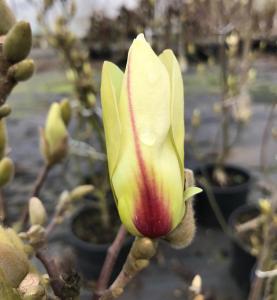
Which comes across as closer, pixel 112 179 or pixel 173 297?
pixel 112 179

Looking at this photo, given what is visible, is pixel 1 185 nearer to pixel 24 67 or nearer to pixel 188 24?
pixel 24 67

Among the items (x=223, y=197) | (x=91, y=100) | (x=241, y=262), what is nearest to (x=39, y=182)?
(x=91, y=100)

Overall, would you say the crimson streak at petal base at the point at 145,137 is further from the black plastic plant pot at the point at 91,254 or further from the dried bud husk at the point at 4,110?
the black plastic plant pot at the point at 91,254

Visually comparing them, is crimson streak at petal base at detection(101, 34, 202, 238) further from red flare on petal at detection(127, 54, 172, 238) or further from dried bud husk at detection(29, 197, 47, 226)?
dried bud husk at detection(29, 197, 47, 226)

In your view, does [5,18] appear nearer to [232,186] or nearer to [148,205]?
[148,205]

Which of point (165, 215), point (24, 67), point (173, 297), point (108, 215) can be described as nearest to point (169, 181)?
point (165, 215)

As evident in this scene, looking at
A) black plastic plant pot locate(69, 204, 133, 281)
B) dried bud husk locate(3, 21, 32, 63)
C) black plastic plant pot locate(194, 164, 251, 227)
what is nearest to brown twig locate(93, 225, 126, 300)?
dried bud husk locate(3, 21, 32, 63)
